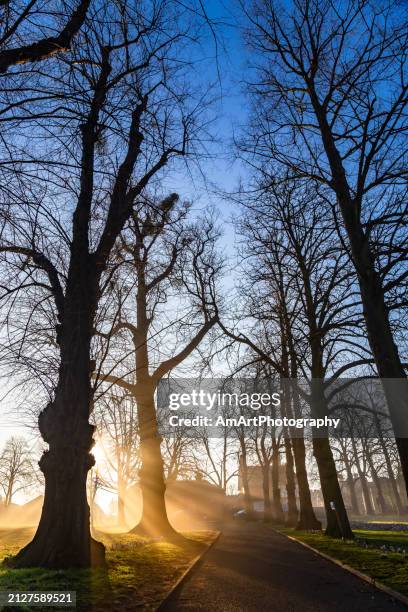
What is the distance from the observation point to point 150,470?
14.5 meters

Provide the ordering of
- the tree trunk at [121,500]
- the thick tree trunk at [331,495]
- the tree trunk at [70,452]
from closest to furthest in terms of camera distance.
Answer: the tree trunk at [70,452]
the thick tree trunk at [331,495]
the tree trunk at [121,500]

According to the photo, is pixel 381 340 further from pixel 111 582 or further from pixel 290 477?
pixel 290 477

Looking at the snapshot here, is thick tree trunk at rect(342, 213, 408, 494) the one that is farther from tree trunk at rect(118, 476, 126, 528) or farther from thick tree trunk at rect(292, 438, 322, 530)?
tree trunk at rect(118, 476, 126, 528)

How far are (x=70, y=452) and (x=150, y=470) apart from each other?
8427 millimetres

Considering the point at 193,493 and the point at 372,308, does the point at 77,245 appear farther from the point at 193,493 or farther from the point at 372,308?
the point at 193,493

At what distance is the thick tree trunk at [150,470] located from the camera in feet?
47.3

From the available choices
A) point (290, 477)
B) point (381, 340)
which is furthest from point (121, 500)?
point (381, 340)

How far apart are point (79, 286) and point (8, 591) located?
452 cm

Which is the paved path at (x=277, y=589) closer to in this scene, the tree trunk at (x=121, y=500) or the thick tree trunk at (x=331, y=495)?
the thick tree trunk at (x=331, y=495)

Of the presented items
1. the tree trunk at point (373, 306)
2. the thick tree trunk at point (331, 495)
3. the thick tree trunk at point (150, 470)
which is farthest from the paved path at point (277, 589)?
the thick tree trunk at point (150, 470)

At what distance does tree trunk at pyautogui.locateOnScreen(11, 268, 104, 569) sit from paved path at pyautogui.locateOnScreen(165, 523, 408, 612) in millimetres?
1798

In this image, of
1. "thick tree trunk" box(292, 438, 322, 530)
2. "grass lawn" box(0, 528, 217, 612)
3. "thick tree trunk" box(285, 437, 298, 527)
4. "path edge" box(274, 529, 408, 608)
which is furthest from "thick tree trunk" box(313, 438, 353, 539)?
"thick tree trunk" box(285, 437, 298, 527)

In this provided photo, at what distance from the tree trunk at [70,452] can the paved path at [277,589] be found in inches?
70.8

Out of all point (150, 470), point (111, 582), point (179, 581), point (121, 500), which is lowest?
point (179, 581)
